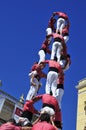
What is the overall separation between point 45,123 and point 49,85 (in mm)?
1653

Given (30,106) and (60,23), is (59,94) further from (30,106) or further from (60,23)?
(60,23)

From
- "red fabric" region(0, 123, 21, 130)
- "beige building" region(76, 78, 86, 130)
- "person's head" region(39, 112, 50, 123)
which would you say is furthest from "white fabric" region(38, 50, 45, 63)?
"beige building" region(76, 78, 86, 130)

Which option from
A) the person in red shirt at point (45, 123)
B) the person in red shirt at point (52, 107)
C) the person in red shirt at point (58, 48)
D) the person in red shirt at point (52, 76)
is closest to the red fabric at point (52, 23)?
the person in red shirt at point (58, 48)

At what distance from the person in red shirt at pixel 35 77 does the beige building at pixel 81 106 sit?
16.9m

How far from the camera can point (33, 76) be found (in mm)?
8102

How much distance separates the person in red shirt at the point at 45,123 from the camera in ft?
18.3

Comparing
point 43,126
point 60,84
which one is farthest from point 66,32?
point 43,126

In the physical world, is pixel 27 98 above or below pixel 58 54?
below

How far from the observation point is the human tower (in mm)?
6746

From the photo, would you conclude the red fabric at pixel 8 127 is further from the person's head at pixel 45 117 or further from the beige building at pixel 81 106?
the beige building at pixel 81 106

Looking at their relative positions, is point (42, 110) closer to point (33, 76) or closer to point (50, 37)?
point (33, 76)

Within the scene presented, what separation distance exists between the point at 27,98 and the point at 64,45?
2.08 meters

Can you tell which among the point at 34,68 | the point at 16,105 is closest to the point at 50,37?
the point at 34,68

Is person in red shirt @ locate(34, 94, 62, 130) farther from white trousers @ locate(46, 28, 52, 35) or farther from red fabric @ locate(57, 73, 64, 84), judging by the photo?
white trousers @ locate(46, 28, 52, 35)
